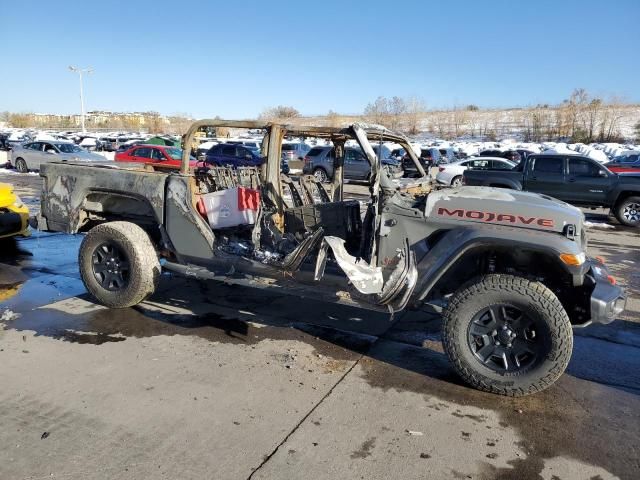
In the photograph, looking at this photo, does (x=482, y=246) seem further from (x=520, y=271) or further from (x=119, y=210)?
(x=119, y=210)

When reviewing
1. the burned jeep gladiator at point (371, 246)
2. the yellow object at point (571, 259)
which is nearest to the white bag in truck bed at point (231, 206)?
the burned jeep gladiator at point (371, 246)

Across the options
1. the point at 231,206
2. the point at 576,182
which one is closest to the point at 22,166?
the point at 576,182

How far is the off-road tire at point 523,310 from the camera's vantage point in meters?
3.57

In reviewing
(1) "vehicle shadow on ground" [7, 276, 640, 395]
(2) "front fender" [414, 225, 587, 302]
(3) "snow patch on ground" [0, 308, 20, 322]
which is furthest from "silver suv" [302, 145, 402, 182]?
(3) "snow patch on ground" [0, 308, 20, 322]

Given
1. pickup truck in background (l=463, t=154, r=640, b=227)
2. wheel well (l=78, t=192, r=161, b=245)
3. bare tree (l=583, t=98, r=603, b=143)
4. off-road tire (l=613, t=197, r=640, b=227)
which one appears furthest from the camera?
bare tree (l=583, t=98, r=603, b=143)

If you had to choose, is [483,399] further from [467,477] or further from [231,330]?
[231,330]

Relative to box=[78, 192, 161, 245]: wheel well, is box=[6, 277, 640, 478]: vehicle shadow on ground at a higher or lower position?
lower

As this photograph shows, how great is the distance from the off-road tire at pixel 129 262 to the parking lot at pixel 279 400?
187 millimetres

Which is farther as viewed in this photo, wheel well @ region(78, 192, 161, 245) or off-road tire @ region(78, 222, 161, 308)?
wheel well @ region(78, 192, 161, 245)

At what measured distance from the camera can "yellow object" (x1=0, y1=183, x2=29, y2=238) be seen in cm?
768

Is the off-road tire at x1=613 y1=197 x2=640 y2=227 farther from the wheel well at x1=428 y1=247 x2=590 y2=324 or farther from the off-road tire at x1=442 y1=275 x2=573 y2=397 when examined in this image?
the off-road tire at x1=442 y1=275 x2=573 y2=397

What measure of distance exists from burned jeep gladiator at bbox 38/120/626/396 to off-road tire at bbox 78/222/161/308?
0.5 inches

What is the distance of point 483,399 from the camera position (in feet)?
12.2

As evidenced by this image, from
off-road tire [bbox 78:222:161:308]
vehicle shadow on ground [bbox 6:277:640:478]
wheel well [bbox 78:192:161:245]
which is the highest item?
wheel well [bbox 78:192:161:245]
